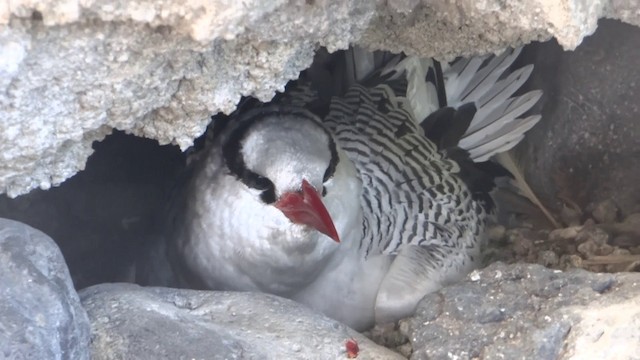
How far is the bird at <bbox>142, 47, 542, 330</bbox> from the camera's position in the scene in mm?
2430

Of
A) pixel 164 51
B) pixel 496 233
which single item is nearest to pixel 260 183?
pixel 164 51

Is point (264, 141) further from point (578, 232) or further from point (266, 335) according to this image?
point (578, 232)

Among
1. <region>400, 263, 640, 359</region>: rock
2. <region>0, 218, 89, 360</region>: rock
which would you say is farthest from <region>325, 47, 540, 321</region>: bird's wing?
<region>0, 218, 89, 360</region>: rock

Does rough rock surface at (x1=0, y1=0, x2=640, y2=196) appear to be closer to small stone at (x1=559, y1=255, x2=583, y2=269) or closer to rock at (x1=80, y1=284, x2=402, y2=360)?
rock at (x1=80, y1=284, x2=402, y2=360)

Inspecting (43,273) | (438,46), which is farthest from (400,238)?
(43,273)

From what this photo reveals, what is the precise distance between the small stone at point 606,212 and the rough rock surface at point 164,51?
35.9 inches

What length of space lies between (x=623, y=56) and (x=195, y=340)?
1.56 metres

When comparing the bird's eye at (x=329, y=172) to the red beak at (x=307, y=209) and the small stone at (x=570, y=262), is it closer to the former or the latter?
the red beak at (x=307, y=209)

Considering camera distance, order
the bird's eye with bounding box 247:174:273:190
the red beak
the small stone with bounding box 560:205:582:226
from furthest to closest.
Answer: the small stone with bounding box 560:205:582:226, the bird's eye with bounding box 247:174:273:190, the red beak

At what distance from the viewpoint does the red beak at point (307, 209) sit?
2.29 meters

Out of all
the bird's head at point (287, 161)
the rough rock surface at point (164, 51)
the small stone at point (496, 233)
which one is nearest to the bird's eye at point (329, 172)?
the bird's head at point (287, 161)

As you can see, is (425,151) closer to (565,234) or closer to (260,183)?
(565,234)

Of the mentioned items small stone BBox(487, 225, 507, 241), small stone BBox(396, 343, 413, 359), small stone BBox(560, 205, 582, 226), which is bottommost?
small stone BBox(396, 343, 413, 359)

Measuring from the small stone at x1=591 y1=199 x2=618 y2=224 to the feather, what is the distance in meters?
0.14
